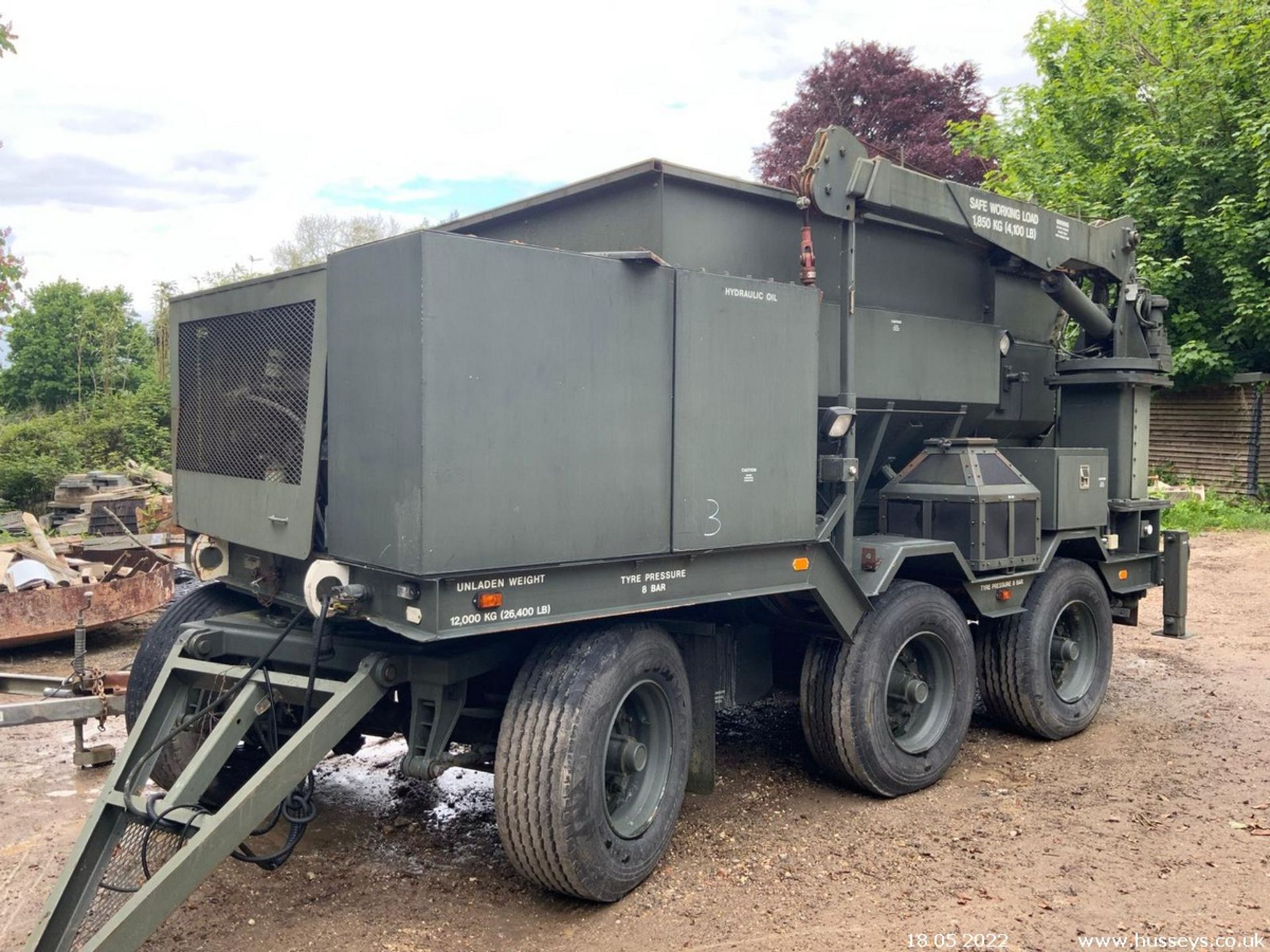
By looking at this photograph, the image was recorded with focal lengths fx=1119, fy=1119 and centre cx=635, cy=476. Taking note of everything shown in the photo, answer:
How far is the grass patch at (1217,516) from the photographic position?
17422 millimetres

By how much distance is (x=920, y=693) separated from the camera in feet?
19.6

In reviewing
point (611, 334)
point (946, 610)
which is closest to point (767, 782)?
point (946, 610)

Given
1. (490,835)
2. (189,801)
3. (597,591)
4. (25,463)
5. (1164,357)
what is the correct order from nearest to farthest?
1. (189,801)
2. (597,591)
3. (490,835)
4. (1164,357)
5. (25,463)

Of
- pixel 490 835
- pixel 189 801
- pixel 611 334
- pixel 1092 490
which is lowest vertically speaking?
pixel 490 835

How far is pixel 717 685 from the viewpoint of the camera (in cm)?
553

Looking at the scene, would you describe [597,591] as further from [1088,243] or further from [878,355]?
[1088,243]

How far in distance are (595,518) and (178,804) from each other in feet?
6.04

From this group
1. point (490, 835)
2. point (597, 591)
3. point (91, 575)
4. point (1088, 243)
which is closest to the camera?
point (597, 591)

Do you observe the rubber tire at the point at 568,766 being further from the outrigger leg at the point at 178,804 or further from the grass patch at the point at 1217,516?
the grass patch at the point at 1217,516

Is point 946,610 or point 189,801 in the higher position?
point 946,610

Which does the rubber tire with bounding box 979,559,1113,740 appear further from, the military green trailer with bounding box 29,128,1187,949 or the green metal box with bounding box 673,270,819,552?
the green metal box with bounding box 673,270,819,552

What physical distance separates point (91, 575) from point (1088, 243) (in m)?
8.31

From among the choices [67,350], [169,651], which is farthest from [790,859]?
[67,350]

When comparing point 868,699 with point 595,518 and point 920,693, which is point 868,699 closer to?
point 920,693
